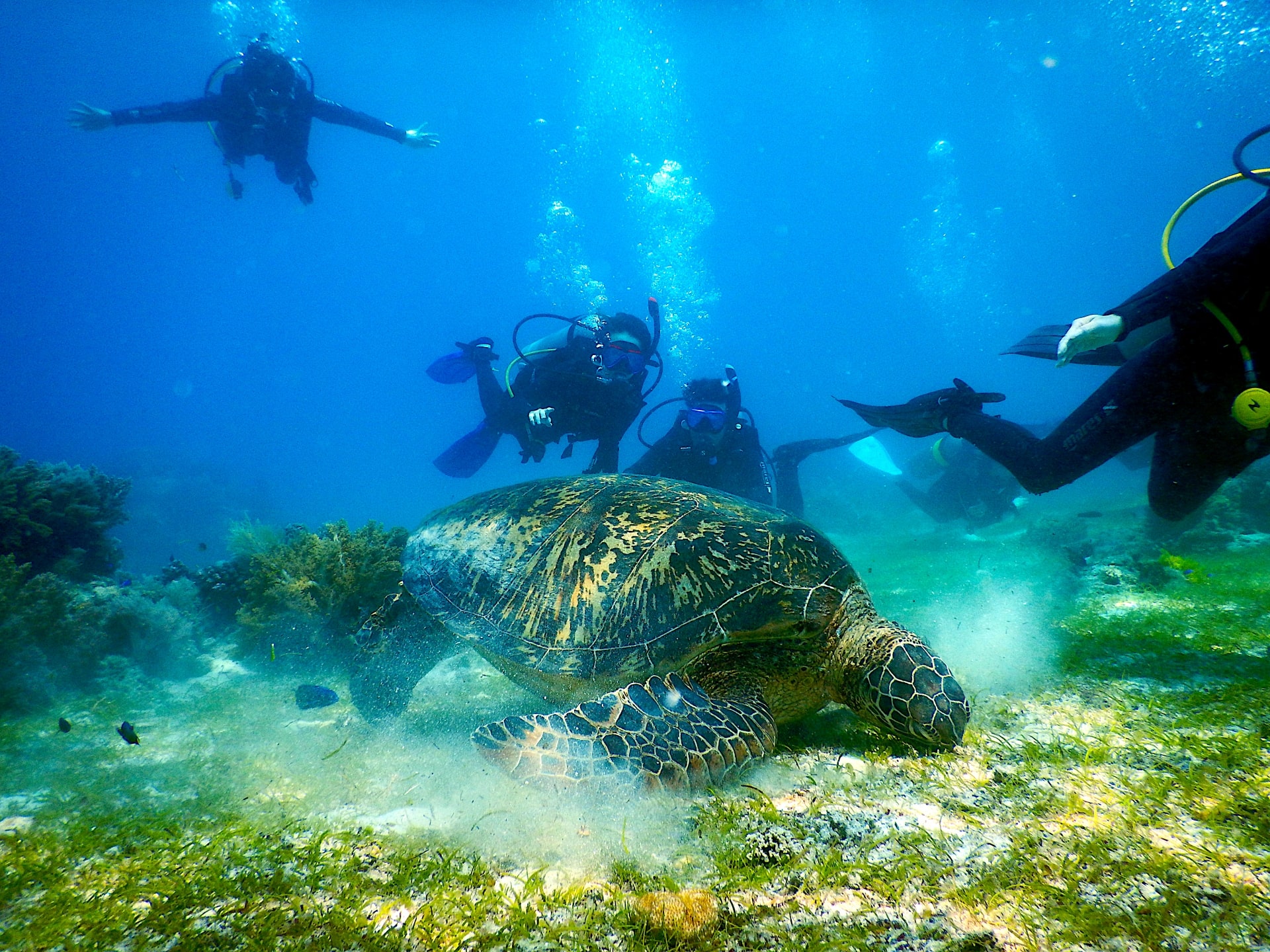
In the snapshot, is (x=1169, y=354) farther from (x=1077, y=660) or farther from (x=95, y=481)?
(x=95, y=481)

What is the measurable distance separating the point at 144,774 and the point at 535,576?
2434mm

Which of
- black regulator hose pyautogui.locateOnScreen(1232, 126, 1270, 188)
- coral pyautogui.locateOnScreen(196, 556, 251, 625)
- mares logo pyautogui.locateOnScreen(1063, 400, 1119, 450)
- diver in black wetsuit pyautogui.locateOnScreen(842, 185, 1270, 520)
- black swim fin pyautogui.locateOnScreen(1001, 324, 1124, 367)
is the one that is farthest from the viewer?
coral pyautogui.locateOnScreen(196, 556, 251, 625)

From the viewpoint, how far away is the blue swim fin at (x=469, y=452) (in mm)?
9367

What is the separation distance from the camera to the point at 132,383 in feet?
388

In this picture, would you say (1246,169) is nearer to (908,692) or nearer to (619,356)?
(908,692)

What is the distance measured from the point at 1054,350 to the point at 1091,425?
1082mm

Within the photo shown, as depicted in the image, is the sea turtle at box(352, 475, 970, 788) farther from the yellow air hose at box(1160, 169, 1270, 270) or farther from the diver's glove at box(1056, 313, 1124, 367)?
the yellow air hose at box(1160, 169, 1270, 270)

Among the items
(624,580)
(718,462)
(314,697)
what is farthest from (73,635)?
(718,462)

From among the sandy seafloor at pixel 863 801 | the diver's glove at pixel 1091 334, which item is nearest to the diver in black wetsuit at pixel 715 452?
the sandy seafloor at pixel 863 801

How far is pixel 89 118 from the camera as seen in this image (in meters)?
10.2

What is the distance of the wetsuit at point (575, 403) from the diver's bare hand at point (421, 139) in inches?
315

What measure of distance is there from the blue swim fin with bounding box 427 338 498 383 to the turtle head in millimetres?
8527

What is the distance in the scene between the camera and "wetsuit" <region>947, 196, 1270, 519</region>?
2814 mm

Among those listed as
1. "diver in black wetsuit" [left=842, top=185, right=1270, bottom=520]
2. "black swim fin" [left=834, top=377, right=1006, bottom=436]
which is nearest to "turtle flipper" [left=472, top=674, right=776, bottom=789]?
"black swim fin" [left=834, top=377, right=1006, bottom=436]
